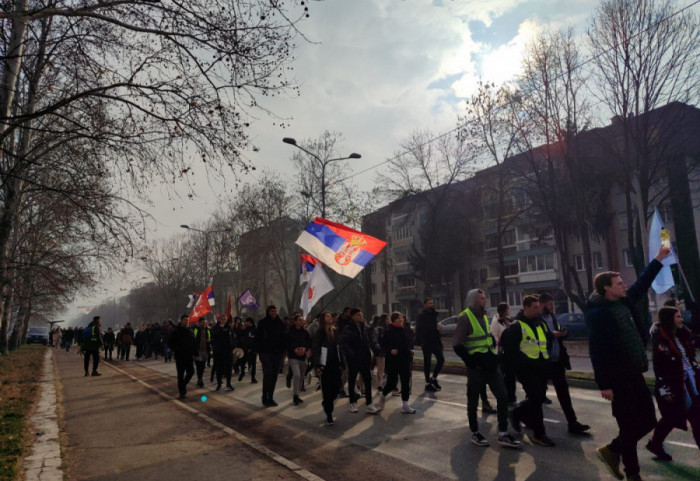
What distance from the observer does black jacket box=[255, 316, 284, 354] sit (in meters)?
10.7

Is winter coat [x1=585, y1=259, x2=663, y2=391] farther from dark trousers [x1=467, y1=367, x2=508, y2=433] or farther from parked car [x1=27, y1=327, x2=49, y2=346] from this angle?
parked car [x1=27, y1=327, x2=49, y2=346]

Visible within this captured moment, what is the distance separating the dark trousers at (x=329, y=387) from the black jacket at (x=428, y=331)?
10.5ft

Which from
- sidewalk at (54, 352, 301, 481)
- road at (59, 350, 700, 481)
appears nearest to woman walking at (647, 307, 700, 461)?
road at (59, 350, 700, 481)

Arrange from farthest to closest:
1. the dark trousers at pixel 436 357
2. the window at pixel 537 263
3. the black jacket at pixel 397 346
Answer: the window at pixel 537 263, the dark trousers at pixel 436 357, the black jacket at pixel 397 346

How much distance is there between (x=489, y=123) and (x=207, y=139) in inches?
997

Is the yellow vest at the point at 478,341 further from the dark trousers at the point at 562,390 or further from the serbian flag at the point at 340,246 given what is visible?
the serbian flag at the point at 340,246

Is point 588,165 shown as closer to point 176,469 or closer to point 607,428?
point 607,428

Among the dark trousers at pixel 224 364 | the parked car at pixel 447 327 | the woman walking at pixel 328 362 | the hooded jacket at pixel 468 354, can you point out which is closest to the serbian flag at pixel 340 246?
the woman walking at pixel 328 362

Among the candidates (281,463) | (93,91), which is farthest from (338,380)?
(93,91)

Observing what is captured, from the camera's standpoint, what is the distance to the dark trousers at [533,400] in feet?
21.5

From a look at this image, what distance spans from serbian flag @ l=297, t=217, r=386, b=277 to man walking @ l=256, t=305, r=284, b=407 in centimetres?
180

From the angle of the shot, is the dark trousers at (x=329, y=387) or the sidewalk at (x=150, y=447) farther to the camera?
the dark trousers at (x=329, y=387)

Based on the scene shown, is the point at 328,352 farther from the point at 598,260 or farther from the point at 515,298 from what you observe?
the point at 515,298

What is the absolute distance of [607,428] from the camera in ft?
24.0
